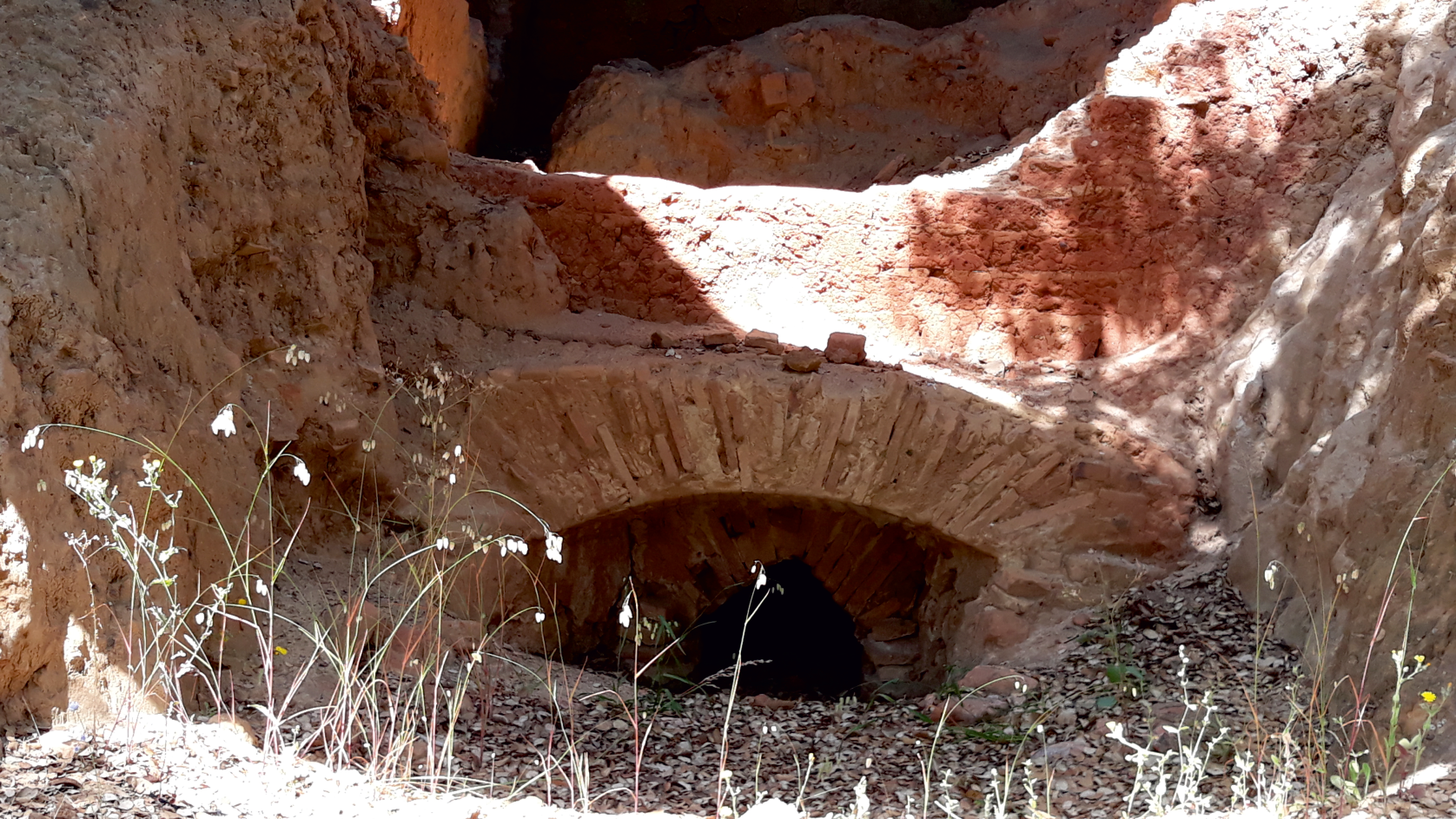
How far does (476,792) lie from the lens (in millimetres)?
3000

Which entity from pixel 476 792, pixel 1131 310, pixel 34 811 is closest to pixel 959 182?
pixel 1131 310

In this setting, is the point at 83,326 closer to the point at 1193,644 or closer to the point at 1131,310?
the point at 1193,644

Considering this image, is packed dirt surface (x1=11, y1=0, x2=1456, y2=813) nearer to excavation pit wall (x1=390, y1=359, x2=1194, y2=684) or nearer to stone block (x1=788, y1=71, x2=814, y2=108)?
excavation pit wall (x1=390, y1=359, x2=1194, y2=684)

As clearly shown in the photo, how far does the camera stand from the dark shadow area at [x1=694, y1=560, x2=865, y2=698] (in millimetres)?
5879

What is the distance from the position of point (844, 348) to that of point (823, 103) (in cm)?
607

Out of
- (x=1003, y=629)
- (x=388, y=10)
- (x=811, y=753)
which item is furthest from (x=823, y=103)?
(x=811, y=753)

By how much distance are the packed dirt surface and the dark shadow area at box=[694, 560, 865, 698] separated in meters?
0.13

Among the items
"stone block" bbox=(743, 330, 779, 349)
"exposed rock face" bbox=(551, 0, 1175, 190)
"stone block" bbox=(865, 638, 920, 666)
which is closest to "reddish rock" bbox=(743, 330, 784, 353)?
"stone block" bbox=(743, 330, 779, 349)

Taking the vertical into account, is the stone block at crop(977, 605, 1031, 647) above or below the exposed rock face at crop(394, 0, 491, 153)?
below

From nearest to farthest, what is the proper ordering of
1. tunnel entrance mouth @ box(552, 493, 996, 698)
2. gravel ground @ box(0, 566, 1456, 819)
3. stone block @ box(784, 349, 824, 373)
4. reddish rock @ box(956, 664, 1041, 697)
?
1. gravel ground @ box(0, 566, 1456, 819)
2. reddish rock @ box(956, 664, 1041, 697)
3. stone block @ box(784, 349, 824, 373)
4. tunnel entrance mouth @ box(552, 493, 996, 698)

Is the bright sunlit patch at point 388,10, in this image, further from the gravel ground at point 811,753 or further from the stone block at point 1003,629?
the stone block at point 1003,629

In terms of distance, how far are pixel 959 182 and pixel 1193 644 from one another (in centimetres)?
284

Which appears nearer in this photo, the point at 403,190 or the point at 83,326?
the point at 83,326

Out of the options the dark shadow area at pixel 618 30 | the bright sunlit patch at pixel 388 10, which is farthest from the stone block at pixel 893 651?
the dark shadow area at pixel 618 30
